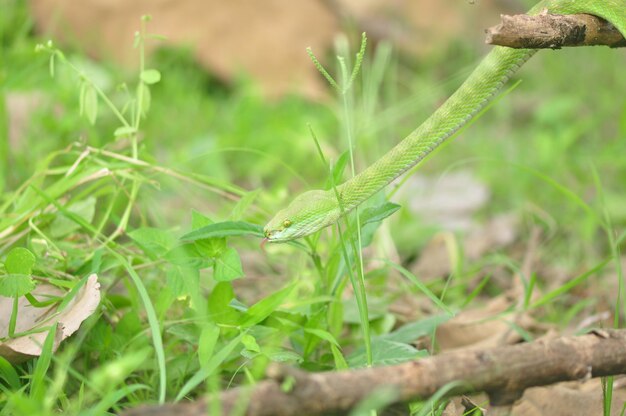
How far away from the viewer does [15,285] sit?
2.26m

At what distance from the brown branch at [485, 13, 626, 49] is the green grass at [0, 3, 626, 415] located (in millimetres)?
524

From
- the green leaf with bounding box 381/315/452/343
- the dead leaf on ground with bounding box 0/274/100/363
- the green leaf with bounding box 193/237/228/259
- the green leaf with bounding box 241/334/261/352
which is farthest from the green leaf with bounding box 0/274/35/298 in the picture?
the green leaf with bounding box 381/315/452/343

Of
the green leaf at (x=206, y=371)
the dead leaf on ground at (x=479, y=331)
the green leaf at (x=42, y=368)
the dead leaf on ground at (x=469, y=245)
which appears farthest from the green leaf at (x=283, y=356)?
the dead leaf on ground at (x=469, y=245)

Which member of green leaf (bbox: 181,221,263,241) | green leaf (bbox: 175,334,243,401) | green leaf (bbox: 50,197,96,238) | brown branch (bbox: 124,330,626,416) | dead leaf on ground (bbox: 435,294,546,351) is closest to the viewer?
brown branch (bbox: 124,330,626,416)

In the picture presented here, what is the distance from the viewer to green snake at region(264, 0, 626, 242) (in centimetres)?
262

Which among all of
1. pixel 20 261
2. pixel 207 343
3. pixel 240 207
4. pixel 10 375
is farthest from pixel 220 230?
A: pixel 10 375

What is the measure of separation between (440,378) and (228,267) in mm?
891

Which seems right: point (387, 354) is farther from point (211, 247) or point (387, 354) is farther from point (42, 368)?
point (42, 368)

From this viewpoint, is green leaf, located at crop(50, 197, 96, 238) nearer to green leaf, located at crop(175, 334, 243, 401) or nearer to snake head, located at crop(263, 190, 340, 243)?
snake head, located at crop(263, 190, 340, 243)

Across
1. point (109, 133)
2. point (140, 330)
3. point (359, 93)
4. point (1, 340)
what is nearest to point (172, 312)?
point (140, 330)

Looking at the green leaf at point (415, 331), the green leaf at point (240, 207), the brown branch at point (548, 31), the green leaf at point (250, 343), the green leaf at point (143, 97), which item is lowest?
the green leaf at point (415, 331)

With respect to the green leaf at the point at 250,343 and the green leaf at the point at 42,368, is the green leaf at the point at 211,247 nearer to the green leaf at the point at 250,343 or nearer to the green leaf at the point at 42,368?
the green leaf at the point at 250,343

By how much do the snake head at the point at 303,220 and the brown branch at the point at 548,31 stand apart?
32.3 inches

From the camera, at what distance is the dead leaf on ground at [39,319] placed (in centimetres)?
223
